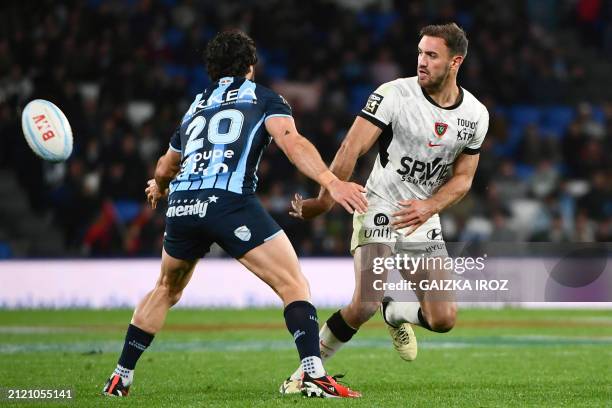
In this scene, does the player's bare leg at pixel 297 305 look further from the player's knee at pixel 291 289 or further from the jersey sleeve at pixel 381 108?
the jersey sleeve at pixel 381 108

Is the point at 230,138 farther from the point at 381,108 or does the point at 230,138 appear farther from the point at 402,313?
the point at 402,313

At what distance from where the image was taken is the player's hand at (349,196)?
20.8 feet

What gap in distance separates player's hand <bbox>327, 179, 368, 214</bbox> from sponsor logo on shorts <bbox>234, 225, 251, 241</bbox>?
2.06 ft

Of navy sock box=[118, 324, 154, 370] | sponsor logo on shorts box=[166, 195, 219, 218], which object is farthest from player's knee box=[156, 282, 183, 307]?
sponsor logo on shorts box=[166, 195, 219, 218]

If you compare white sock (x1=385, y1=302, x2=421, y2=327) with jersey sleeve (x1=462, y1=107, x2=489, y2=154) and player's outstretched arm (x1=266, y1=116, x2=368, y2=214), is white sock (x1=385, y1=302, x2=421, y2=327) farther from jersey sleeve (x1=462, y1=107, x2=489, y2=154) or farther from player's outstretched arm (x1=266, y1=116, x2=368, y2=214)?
player's outstretched arm (x1=266, y1=116, x2=368, y2=214)

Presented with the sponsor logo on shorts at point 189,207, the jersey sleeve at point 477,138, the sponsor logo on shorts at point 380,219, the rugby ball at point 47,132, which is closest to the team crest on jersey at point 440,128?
the jersey sleeve at point 477,138

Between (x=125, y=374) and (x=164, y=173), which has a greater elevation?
(x=164, y=173)

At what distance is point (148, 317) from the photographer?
283 inches

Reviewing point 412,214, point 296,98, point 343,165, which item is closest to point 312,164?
point 343,165

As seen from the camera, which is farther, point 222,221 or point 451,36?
point 451,36

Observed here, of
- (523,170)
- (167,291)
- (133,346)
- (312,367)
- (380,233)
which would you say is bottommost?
(312,367)

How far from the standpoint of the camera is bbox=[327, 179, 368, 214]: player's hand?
635 cm

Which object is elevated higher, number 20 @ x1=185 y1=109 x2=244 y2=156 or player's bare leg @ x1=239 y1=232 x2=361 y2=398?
number 20 @ x1=185 y1=109 x2=244 y2=156

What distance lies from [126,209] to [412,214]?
434 inches
